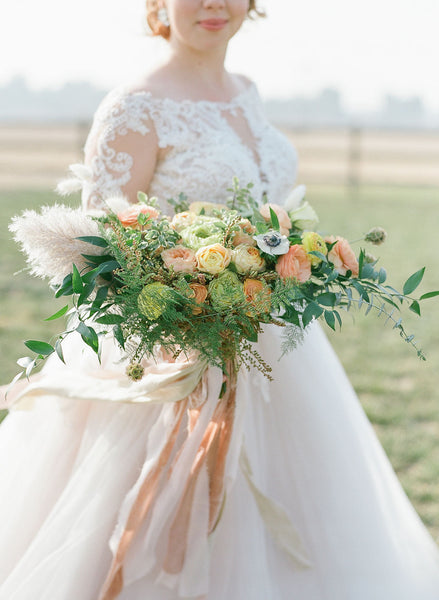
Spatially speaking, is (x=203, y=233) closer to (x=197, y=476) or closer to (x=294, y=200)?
(x=294, y=200)

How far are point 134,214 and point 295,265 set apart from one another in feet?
1.64

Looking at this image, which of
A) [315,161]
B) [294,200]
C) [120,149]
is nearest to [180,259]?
[294,200]

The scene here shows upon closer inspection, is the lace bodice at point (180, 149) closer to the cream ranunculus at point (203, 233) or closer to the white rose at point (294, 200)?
the white rose at point (294, 200)

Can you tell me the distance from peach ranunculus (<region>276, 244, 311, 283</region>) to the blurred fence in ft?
47.3

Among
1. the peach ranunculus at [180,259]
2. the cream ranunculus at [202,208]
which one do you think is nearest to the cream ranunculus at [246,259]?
the peach ranunculus at [180,259]

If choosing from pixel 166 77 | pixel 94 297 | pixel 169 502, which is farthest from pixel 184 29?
pixel 169 502

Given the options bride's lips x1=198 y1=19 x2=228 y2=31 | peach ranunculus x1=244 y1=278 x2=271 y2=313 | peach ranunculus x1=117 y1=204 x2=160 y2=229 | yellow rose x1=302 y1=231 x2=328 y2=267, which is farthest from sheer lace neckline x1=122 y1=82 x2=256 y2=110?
peach ranunculus x1=244 y1=278 x2=271 y2=313

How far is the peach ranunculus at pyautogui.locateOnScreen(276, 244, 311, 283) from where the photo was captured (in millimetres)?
1898

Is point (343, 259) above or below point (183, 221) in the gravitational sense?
below

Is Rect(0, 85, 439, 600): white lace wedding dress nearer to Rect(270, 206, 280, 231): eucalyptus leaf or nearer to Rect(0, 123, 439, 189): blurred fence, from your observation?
Rect(270, 206, 280, 231): eucalyptus leaf

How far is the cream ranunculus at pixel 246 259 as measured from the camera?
1901 millimetres

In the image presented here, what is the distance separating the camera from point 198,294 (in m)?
1.86

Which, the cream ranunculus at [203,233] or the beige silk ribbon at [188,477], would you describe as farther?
the beige silk ribbon at [188,477]

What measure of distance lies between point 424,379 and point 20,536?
135 inches
